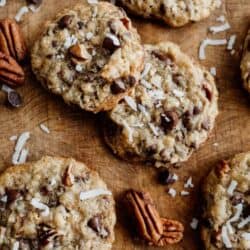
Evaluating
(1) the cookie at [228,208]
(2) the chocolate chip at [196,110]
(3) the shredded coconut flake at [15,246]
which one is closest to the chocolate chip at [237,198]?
(1) the cookie at [228,208]

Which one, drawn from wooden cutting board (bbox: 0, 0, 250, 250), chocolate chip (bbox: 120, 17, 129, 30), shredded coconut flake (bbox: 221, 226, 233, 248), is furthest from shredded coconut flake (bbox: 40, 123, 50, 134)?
shredded coconut flake (bbox: 221, 226, 233, 248)

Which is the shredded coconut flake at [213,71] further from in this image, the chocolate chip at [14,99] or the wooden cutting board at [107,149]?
the chocolate chip at [14,99]

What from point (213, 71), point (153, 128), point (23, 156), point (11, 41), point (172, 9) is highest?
point (172, 9)

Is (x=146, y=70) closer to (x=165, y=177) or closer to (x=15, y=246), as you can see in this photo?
(x=165, y=177)

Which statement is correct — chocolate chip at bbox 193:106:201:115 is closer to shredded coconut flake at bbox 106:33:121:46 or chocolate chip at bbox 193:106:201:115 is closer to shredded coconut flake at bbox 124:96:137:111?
shredded coconut flake at bbox 124:96:137:111

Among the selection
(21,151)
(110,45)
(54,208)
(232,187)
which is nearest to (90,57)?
(110,45)

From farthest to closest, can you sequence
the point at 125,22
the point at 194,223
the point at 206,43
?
the point at 206,43 < the point at 194,223 < the point at 125,22
